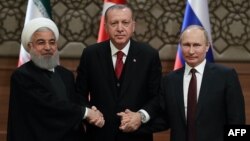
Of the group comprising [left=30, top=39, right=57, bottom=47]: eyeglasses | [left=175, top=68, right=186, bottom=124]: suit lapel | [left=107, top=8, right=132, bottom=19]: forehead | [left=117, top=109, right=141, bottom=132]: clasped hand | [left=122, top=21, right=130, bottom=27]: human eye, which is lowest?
[left=117, top=109, right=141, bottom=132]: clasped hand

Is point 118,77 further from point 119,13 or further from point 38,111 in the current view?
point 38,111

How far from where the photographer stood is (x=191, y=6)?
389 centimetres

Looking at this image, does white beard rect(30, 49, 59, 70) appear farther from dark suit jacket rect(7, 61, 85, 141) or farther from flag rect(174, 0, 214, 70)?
flag rect(174, 0, 214, 70)

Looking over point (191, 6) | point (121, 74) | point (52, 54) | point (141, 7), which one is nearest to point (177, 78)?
point (121, 74)

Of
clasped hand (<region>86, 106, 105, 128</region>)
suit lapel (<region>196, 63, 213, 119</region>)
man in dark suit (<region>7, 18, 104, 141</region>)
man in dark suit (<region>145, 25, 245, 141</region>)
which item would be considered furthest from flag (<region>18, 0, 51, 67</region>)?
suit lapel (<region>196, 63, 213, 119</region>)

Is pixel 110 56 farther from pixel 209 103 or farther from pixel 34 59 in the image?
pixel 209 103

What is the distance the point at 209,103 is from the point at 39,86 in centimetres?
100

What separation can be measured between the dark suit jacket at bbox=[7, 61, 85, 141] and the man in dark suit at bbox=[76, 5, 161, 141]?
19cm

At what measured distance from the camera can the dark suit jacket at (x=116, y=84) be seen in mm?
2930

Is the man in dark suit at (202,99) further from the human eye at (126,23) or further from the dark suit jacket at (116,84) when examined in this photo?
the human eye at (126,23)

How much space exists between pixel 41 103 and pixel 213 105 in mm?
991

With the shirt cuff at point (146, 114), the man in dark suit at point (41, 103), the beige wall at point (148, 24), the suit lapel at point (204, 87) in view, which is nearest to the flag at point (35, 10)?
the beige wall at point (148, 24)

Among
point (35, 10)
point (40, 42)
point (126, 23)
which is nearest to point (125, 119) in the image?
point (126, 23)

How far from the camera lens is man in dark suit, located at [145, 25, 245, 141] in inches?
104
